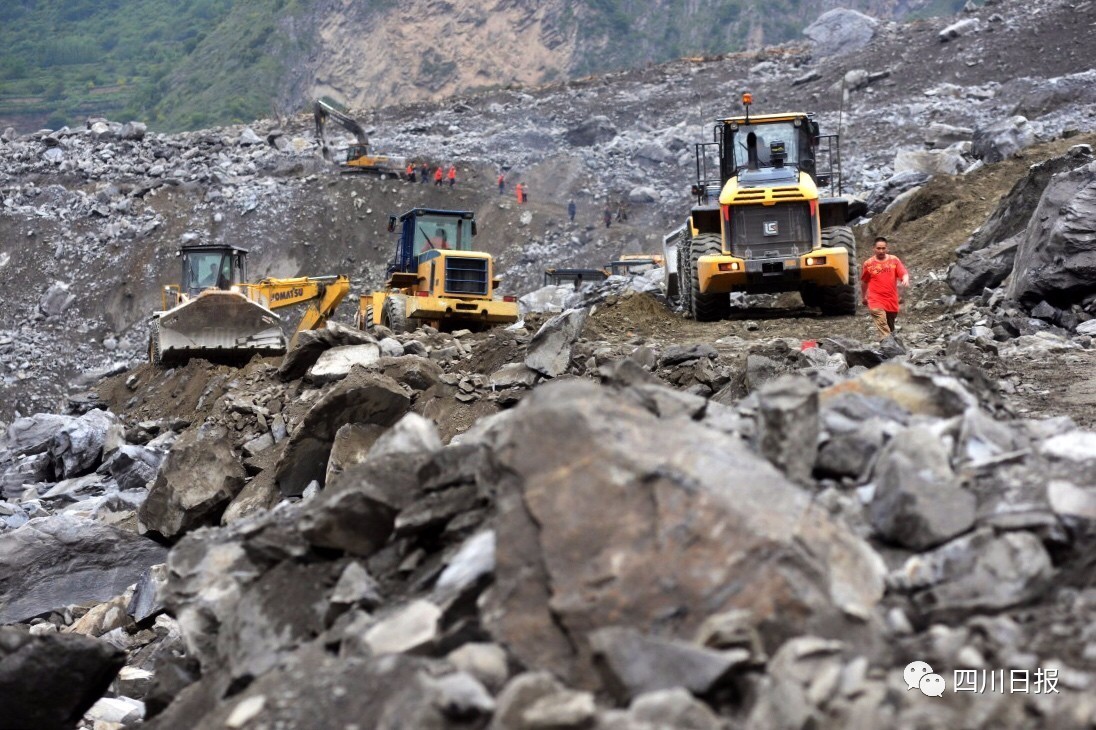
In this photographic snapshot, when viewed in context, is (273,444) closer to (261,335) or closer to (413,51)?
(261,335)

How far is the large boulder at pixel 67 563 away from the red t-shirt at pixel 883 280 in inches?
236

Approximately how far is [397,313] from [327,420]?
714cm

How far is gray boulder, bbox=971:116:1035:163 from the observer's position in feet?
63.1

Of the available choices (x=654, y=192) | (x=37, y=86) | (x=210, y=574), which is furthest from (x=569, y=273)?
(x=37, y=86)

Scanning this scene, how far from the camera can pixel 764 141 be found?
13.3 m

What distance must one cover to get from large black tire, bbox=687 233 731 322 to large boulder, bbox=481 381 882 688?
957 cm

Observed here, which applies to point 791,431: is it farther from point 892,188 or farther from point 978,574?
point 892,188

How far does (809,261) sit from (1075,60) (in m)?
19.9

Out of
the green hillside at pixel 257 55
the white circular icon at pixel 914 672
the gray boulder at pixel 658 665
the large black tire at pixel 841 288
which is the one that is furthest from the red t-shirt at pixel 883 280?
the green hillside at pixel 257 55

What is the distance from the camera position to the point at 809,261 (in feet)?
40.7

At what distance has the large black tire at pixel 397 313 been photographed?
1494cm

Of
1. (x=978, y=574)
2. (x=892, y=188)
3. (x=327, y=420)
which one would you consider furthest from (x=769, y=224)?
(x=978, y=574)

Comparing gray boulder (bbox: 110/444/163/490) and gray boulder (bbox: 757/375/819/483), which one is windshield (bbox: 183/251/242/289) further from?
gray boulder (bbox: 757/375/819/483)

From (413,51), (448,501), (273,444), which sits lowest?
(273,444)
